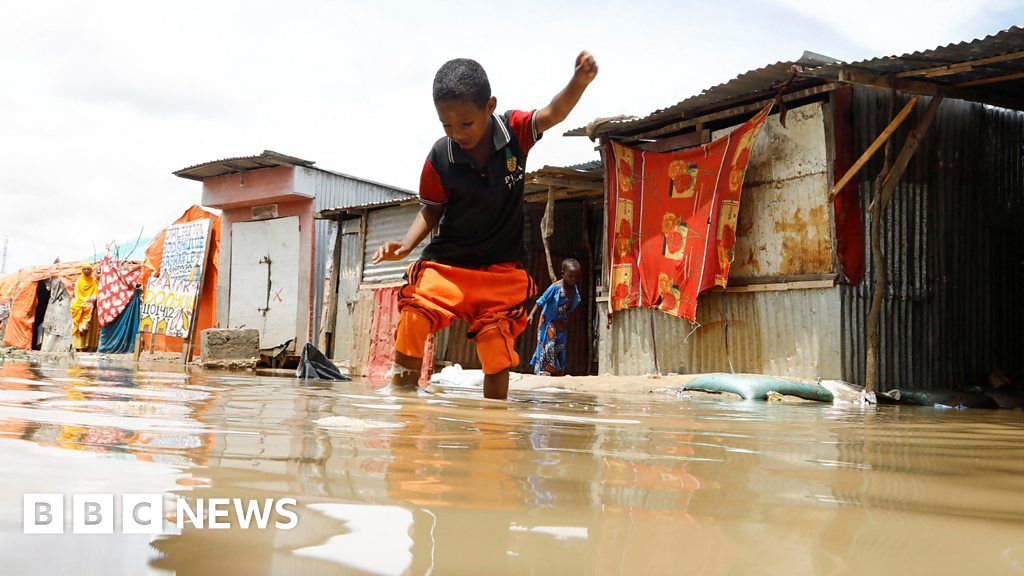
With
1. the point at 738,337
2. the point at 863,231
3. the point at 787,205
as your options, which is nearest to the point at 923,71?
the point at 863,231

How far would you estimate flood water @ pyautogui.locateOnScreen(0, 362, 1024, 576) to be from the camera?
77cm

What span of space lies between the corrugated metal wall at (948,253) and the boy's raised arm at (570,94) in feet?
14.9

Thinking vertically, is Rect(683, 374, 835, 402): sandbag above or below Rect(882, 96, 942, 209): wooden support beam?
below

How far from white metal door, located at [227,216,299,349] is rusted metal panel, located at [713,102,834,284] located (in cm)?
1088

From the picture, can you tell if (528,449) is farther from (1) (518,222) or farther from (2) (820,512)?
(1) (518,222)

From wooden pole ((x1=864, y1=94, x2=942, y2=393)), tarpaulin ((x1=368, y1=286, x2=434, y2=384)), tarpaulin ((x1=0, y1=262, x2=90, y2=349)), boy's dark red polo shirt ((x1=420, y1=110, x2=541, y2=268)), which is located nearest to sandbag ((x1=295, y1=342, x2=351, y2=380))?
boy's dark red polo shirt ((x1=420, y1=110, x2=541, y2=268))

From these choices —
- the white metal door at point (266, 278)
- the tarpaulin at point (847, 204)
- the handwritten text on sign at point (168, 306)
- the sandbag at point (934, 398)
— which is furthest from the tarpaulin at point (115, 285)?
the sandbag at point (934, 398)

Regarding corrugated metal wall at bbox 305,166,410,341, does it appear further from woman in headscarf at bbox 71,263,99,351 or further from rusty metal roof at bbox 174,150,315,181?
woman in headscarf at bbox 71,263,99,351

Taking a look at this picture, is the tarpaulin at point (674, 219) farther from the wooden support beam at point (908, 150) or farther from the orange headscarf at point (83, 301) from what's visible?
the orange headscarf at point (83, 301)

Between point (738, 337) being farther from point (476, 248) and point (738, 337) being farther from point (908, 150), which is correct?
point (476, 248)

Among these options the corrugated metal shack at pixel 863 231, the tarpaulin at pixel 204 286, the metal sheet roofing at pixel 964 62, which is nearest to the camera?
the metal sheet roofing at pixel 964 62

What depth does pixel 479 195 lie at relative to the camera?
3975mm

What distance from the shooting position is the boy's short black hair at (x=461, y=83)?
11.7 feet

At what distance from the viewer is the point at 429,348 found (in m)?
11.7
